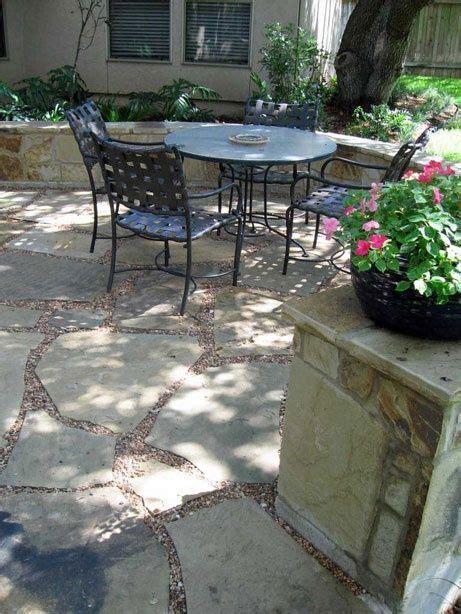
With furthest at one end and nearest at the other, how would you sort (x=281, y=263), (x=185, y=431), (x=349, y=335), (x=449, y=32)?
(x=449, y=32), (x=281, y=263), (x=185, y=431), (x=349, y=335)

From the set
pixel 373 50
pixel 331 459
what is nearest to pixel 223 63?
pixel 373 50

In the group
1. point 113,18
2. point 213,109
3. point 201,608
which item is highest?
point 113,18

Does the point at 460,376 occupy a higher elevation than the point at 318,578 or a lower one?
higher

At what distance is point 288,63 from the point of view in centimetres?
705

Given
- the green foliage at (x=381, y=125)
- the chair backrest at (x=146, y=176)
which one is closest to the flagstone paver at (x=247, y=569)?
the chair backrest at (x=146, y=176)

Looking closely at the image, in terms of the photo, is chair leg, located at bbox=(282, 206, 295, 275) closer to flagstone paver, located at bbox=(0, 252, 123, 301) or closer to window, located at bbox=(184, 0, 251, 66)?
flagstone paver, located at bbox=(0, 252, 123, 301)

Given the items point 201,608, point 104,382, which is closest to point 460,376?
point 201,608

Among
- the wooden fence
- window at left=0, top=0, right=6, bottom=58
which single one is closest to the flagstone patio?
window at left=0, top=0, right=6, bottom=58

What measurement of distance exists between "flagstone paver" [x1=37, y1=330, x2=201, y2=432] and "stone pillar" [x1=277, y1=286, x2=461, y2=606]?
911 millimetres

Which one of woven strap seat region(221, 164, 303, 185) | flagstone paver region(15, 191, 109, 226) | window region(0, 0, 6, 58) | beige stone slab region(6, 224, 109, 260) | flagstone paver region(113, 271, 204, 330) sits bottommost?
flagstone paver region(113, 271, 204, 330)

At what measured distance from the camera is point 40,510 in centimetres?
237

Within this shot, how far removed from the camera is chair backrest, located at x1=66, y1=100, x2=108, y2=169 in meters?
4.54

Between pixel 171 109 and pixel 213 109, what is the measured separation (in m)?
0.83

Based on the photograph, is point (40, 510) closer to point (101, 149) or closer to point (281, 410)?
point (281, 410)
